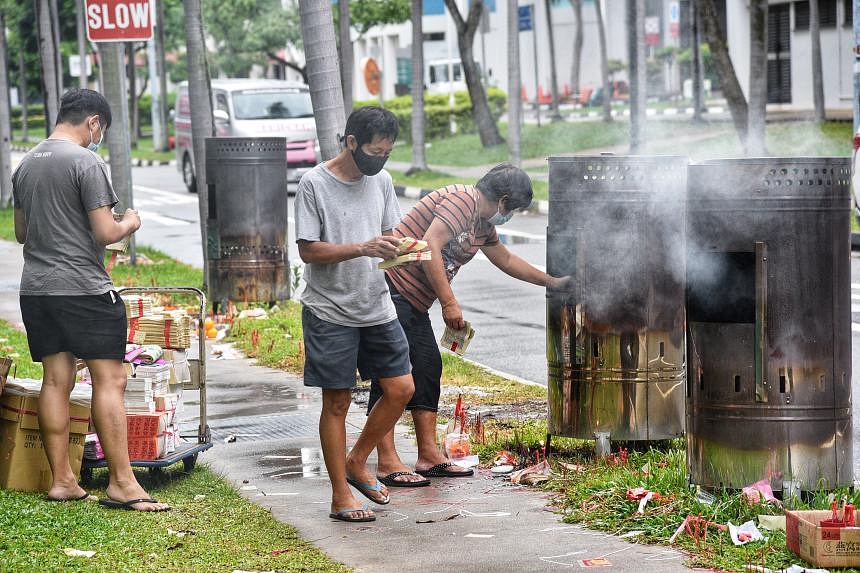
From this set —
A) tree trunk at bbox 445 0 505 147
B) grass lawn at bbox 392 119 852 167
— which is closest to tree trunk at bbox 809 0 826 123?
grass lawn at bbox 392 119 852 167

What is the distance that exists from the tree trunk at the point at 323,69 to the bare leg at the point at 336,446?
3513mm

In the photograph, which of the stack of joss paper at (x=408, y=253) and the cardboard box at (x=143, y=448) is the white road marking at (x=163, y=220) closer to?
the cardboard box at (x=143, y=448)

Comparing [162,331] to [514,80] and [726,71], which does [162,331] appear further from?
[726,71]

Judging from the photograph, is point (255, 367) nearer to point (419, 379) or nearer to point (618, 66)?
point (419, 379)

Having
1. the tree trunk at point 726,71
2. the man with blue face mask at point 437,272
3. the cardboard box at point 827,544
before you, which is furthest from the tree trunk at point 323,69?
the tree trunk at point 726,71

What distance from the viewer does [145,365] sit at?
6.73m

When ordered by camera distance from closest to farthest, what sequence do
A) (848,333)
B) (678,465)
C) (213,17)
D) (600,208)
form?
1. (848,333)
2. (678,465)
3. (600,208)
4. (213,17)

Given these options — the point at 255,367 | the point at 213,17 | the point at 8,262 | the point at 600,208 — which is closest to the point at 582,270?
the point at 600,208

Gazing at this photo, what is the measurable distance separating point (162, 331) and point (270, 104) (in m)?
21.2

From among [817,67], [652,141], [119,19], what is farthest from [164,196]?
[119,19]

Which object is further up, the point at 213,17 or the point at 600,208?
the point at 213,17

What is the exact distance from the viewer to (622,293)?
21.6 feet

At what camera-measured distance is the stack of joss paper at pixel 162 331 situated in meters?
7.03

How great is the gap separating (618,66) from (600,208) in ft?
180
